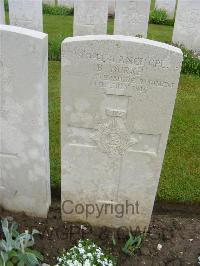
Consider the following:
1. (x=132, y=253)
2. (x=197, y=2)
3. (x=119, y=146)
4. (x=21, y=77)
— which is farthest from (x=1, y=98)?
(x=197, y=2)

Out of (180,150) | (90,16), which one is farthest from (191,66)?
(180,150)

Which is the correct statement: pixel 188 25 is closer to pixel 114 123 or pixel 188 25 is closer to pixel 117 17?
pixel 117 17

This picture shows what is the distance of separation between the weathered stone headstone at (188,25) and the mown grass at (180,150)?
2784 millimetres

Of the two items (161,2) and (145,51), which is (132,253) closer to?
(145,51)

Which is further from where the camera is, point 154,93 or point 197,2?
point 197,2

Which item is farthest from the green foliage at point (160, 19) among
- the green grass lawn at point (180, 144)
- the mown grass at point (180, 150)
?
the mown grass at point (180, 150)

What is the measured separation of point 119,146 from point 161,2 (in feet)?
36.3

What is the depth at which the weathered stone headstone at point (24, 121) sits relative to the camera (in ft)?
9.20

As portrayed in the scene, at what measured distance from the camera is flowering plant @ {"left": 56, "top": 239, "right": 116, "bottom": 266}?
→ 121 inches

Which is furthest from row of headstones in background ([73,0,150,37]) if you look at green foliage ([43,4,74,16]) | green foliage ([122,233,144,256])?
green foliage ([122,233,144,256])

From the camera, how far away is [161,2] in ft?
42.5

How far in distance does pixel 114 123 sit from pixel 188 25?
707 cm

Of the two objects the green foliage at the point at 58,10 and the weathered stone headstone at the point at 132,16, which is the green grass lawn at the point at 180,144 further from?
the green foliage at the point at 58,10

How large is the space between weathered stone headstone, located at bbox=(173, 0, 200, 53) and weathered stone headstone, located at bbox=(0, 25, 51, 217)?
6.95 m
